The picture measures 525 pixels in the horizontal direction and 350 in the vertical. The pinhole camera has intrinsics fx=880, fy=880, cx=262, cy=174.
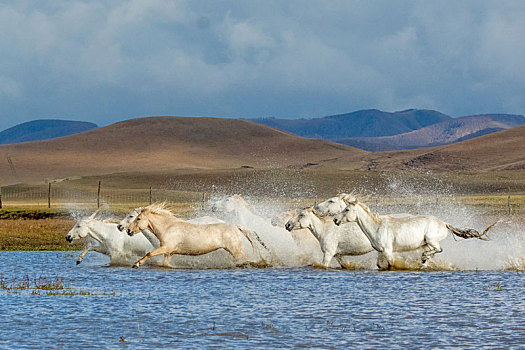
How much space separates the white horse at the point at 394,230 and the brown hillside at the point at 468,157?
310 ft

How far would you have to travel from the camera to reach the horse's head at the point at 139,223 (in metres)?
20.0

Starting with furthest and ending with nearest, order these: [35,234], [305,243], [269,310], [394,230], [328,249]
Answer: [35,234], [305,243], [328,249], [394,230], [269,310]

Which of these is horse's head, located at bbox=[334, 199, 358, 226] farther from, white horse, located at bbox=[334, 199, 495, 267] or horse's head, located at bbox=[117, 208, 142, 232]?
horse's head, located at bbox=[117, 208, 142, 232]

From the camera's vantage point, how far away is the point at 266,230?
22578 mm

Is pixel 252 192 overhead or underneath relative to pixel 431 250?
overhead

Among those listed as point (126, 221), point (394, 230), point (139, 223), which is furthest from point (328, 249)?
point (126, 221)

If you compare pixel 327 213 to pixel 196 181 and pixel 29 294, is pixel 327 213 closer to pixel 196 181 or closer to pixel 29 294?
pixel 29 294

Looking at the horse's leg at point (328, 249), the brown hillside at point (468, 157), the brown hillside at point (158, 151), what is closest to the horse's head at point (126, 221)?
the horse's leg at point (328, 249)

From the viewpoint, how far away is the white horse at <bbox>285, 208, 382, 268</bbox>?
2009 centimetres

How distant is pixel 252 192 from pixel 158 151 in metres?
91.9

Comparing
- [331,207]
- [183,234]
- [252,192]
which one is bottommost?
[183,234]

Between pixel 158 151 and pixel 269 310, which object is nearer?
pixel 269 310

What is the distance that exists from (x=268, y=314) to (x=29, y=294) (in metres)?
4.97

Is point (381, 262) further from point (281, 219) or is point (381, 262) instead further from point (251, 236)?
point (251, 236)
